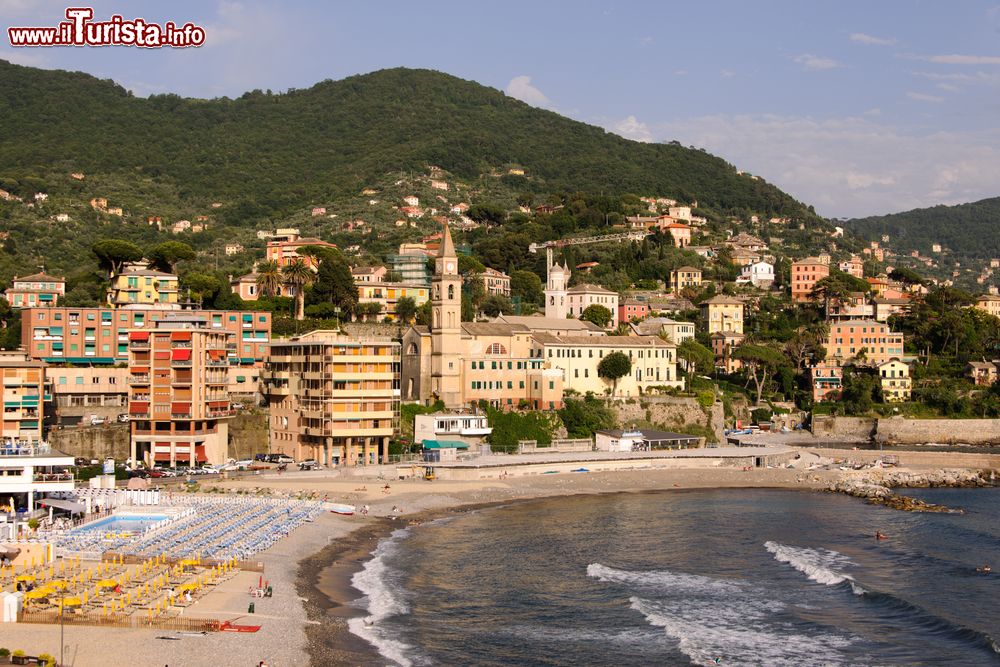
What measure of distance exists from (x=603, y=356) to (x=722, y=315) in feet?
104

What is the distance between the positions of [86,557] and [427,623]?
1455 cm

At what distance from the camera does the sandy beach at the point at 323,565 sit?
104ft

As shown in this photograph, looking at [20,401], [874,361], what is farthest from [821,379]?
[20,401]

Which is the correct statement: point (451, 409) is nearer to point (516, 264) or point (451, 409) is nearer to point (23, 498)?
point (23, 498)

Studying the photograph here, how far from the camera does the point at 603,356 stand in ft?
290

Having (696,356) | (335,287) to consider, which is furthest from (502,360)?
(696,356)

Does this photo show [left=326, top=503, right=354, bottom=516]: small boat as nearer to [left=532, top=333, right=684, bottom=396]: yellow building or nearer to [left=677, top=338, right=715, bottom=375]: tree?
[left=532, top=333, right=684, bottom=396]: yellow building

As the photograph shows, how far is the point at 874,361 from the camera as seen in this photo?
107438mm

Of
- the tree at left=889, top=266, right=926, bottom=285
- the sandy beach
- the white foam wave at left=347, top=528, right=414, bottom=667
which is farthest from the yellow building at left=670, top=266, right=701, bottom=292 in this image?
the white foam wave at left=347, top=528, right=414, bottom=667

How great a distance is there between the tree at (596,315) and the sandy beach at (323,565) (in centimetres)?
2829

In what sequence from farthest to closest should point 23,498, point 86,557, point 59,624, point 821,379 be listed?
point 821,379 < point 23,498 < point 86,557 < point 59,624

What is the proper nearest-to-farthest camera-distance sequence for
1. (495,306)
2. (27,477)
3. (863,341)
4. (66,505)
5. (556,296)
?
(66,505)
(27,477)
(495,306)
(556,296)
(863,341)

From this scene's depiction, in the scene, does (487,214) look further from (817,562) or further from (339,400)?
(817,562)

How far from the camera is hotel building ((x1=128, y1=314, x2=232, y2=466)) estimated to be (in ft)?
224
